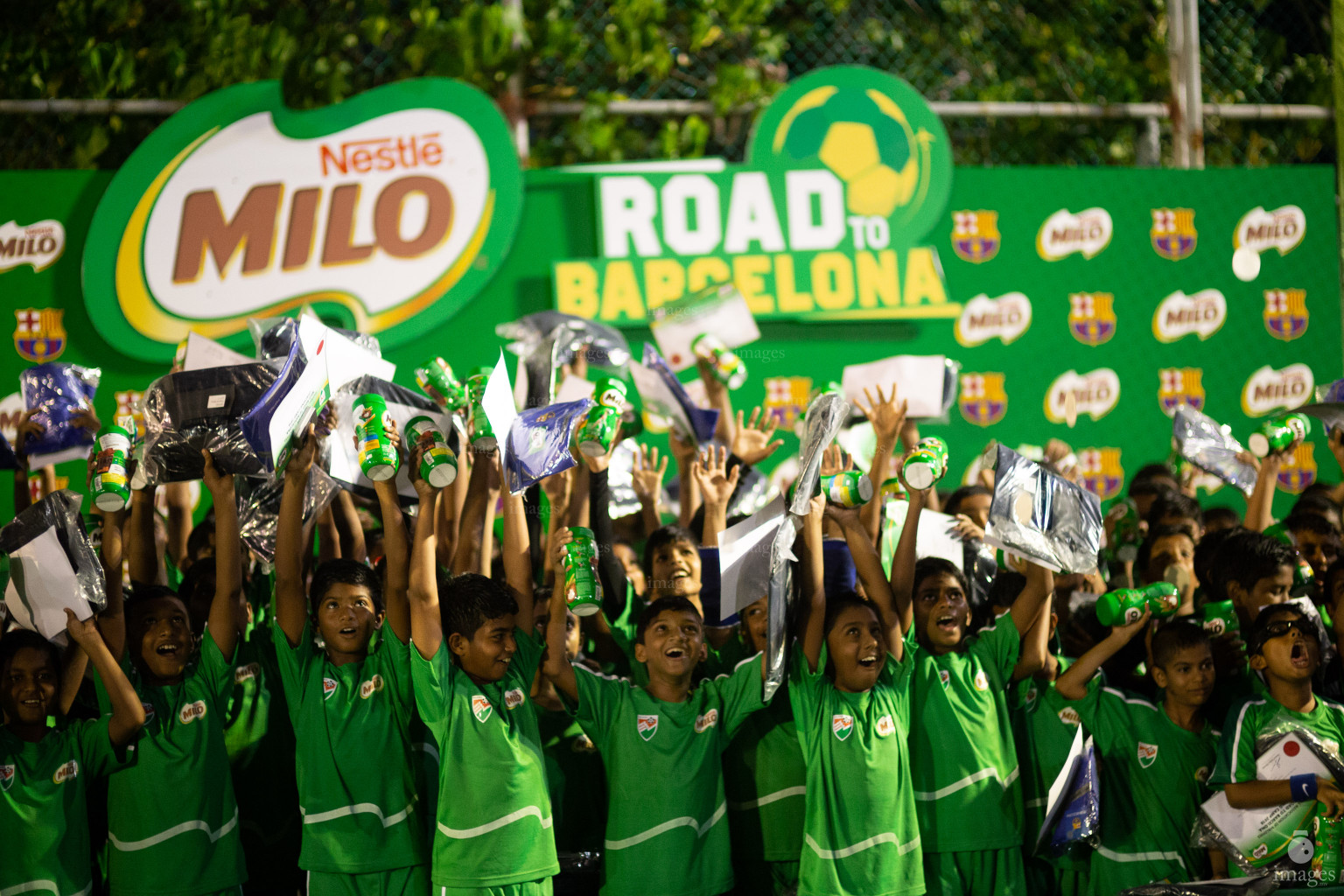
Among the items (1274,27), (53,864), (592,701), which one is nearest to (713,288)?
(592,701)

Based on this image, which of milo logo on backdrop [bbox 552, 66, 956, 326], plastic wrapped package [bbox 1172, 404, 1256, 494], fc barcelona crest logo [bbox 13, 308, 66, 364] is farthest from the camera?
milo logo on backdrop [bbox 552, 66, 956, 326]

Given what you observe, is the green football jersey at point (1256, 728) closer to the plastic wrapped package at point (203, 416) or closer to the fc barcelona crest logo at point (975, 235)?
the plastic wrapped package at point (203, 416)

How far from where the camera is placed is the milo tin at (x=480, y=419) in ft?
12.2

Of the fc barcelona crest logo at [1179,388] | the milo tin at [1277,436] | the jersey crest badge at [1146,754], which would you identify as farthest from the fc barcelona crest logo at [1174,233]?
the jersey crest badge at [1146,754]

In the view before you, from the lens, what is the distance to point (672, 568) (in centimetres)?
388

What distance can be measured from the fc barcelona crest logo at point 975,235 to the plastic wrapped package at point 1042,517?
3.23 meters

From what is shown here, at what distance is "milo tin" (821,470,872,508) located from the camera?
353cm

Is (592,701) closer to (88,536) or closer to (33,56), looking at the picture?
(88,536)

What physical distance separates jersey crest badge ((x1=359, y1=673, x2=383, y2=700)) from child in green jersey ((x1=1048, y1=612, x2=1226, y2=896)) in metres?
1.92

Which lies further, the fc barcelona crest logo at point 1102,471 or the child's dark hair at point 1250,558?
the fc barcelona crest logo at point 1102,471

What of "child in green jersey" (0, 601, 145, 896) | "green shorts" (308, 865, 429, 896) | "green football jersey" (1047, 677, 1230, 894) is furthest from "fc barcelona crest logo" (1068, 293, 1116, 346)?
"child in green jersey" (0, 601, 145, 896)

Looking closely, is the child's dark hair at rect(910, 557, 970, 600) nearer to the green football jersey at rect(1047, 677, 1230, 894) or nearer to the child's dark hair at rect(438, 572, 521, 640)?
the green football jersey at rect(1047, 677, 1230, 894)

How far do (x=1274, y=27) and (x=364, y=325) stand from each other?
548 centimetres

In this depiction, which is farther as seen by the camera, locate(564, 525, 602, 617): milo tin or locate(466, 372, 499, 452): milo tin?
locate(466, 372, 499, 452): milo tin
